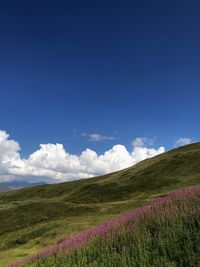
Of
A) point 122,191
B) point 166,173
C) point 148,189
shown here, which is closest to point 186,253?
point 148,189

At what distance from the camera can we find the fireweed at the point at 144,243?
9945mm

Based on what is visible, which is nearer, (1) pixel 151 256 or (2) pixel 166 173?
(1) pixel 151 256

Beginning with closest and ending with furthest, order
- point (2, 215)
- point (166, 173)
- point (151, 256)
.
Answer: point (151, 256)
point (2, 215)
point (166, 173)

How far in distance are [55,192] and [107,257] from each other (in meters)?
140

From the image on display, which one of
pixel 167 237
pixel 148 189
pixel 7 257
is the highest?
pixel 148 189

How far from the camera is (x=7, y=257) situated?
30.6m

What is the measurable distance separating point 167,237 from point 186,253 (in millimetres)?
1136

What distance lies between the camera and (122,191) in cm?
8912

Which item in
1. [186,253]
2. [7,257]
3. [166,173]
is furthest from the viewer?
[166,173]

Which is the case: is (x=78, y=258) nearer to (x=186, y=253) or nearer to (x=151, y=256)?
(x=151, y=256)

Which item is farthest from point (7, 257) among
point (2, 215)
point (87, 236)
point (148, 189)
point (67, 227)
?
point (2, 215)

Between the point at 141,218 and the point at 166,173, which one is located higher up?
the point at 166,173

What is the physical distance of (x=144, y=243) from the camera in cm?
1097

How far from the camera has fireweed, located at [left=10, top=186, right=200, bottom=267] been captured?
995 centimetres
